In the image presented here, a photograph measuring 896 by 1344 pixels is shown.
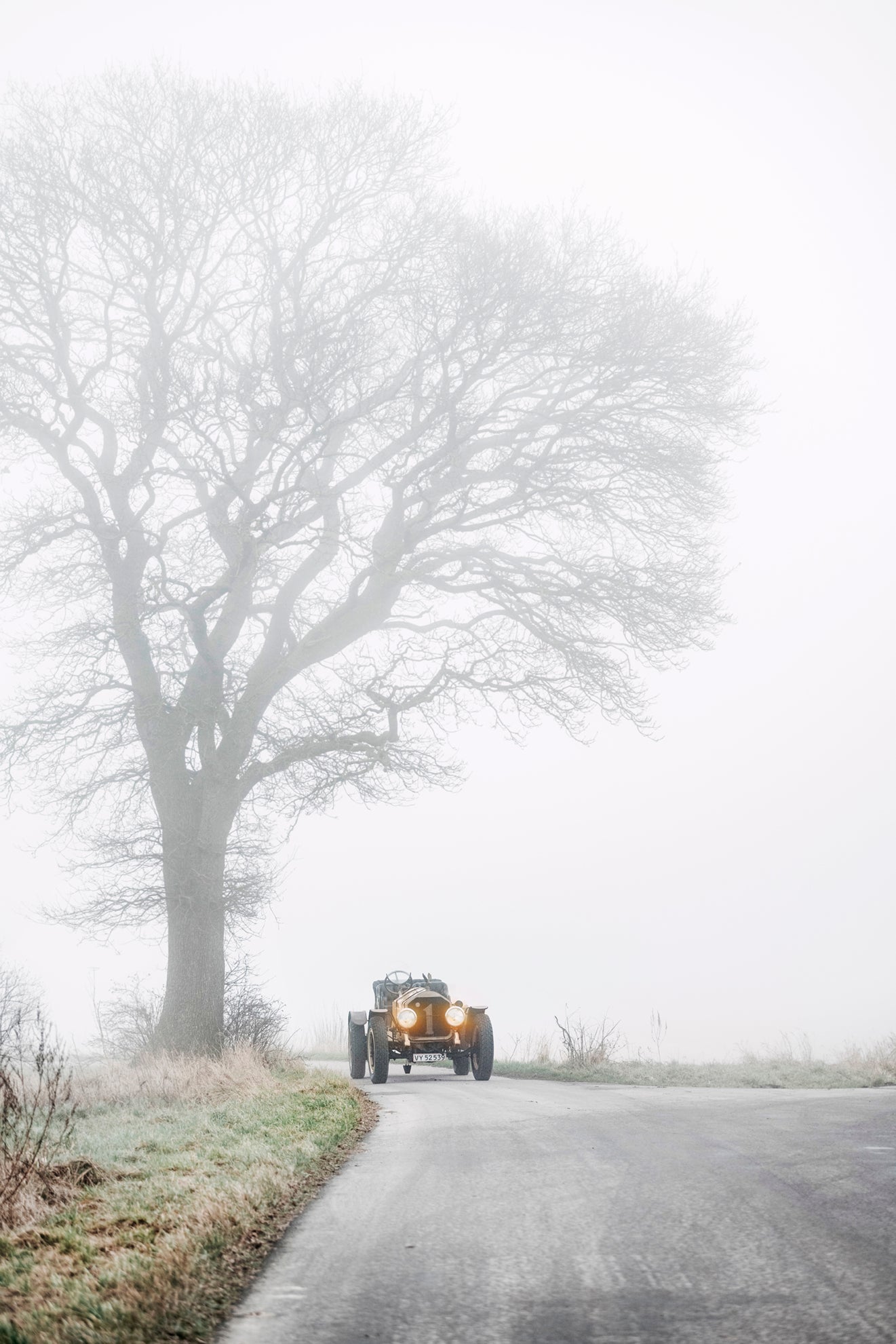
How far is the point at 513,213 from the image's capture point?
17.3m

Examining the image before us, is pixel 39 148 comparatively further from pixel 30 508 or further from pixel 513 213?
pixel 513 213

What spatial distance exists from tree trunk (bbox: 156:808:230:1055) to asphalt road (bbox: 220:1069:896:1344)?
7126 millimetres

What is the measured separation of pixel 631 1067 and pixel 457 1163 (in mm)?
9870

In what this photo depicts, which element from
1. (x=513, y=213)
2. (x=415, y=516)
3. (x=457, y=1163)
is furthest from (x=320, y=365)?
(x=457, y=1163)

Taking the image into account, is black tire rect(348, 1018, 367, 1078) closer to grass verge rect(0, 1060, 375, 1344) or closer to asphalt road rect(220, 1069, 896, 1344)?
grass verge rect(0, 1060, 375, 1344)

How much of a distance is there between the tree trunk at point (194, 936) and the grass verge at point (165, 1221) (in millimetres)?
4725

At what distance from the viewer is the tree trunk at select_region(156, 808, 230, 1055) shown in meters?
13.8

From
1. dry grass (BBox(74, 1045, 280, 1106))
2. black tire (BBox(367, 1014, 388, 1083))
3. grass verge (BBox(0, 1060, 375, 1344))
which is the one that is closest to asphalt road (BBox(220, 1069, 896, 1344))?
grass verge (BBox(0, 1060, 375, 1344))

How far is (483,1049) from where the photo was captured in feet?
46.7

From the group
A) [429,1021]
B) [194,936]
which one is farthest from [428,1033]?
[194,936]

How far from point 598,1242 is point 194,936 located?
35.7 ft

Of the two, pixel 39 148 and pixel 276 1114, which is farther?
pixel 39 148

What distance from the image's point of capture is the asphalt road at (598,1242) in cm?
321

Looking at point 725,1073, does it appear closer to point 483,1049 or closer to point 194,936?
point 483,1049
